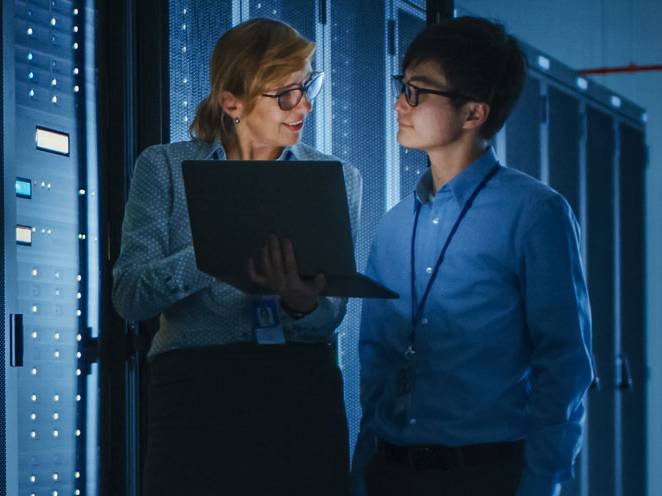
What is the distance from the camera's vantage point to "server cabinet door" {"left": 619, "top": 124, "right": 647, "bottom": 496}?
5.18 m

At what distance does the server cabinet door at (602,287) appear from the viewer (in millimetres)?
4668

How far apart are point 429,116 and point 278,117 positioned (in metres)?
0.27

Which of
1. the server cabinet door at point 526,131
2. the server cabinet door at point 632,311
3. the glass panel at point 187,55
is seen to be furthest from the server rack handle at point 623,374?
the glass panel at point 187,55

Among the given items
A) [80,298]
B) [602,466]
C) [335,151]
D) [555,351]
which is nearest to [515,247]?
[555,351]

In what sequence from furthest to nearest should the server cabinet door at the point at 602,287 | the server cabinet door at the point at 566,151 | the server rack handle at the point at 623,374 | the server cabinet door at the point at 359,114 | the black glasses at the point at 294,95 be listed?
1. the server rack handle at the point at 623,374
2. the server cabinet door at the point at 602,287
3. the server cabinet door at the point at 566,151
4. the server cabinet door at the point at 359,114
5. the black glasses at the point at 294,95

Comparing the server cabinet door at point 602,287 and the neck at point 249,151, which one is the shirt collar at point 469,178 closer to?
the neck at point 249,151

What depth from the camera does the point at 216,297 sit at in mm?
1855

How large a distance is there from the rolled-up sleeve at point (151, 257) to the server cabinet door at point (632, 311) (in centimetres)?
356

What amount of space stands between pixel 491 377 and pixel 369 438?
27 cm

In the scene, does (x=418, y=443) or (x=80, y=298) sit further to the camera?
(x=80, y=298)

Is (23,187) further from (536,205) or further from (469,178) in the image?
(536,205)

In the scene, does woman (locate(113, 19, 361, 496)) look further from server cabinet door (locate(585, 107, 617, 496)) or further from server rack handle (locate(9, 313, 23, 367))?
server cabinet door (locate(585, 107, 617, 496))

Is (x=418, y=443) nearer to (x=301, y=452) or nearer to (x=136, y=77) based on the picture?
(x=301, y=452)

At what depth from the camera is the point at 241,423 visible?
6.07 feet
